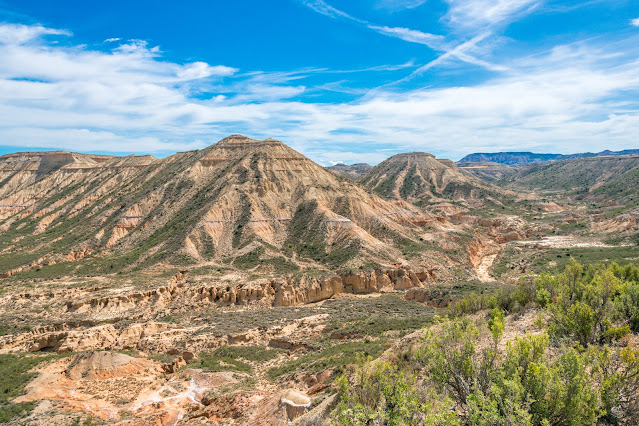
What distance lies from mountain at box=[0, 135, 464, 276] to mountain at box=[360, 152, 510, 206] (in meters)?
→ 50.2

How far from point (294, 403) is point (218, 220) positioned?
53.1 m

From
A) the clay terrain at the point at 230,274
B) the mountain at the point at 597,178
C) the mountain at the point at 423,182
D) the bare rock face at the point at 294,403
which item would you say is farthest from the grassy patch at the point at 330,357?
the mountain at the point at 597,178

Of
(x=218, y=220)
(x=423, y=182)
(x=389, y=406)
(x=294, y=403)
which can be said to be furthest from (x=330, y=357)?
(x=423, y=182)

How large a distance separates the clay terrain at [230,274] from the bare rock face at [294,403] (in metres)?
0.10

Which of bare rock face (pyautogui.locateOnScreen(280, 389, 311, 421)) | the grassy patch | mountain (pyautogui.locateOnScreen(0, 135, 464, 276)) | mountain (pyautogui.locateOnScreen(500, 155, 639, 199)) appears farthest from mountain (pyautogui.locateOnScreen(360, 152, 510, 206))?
bare rock face (pyautogui.locateOnScreen(280, 389, 311, 421))

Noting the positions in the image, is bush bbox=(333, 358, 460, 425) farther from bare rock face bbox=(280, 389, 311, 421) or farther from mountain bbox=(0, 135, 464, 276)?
mountain bbox=(0, 135, 464, 276)

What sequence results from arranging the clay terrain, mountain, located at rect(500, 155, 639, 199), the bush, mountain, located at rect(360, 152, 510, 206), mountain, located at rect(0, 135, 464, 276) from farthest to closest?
mountain, located at rect(360, 152, 510, 206) < mountain, located at rect(500, 155, 639, 199) < mountain, located at rect(0, 135, 464, 276) < the clay terrain < the bush

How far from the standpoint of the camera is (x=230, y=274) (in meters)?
52.4

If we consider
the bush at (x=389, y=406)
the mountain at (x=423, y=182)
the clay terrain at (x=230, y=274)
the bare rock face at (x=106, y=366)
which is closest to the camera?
the bush at (x=389, y=406)

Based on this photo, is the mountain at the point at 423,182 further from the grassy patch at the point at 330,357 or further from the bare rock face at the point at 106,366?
the bare rock face at the point at 106,366

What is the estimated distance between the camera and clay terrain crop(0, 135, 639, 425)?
23.7 m

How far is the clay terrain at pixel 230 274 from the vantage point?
23.7 m

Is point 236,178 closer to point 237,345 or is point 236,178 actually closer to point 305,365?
point 237,345

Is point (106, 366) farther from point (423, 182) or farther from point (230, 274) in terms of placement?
point (423, 182)
